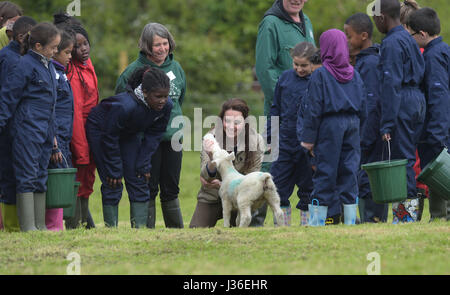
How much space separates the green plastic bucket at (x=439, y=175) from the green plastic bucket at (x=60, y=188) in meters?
3.24

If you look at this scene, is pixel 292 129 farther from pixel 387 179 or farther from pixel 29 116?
pixel 29 116

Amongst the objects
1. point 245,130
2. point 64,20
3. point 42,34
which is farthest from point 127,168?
point 64,20

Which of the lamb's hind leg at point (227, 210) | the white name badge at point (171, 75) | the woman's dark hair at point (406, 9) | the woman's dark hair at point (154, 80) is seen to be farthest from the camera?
the woman's dark hair at point (406, 9)

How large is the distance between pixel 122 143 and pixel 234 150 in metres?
1.15

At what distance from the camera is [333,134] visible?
7977mm

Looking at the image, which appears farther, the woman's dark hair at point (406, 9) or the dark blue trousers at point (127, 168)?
the woman's dark hair at point (406, 9)

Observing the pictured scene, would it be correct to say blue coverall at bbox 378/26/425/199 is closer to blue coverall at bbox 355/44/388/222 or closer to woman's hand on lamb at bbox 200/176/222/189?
blue coverall at bbox 355/44/388/222

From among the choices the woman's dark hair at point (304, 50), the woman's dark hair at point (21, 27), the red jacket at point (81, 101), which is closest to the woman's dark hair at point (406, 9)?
the woman's dark hair at point (304, 50)

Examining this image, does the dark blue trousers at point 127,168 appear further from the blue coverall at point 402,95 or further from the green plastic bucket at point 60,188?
the blue coverall at point 402,95

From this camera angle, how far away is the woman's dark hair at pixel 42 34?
7.82m

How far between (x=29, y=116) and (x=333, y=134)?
109 inches

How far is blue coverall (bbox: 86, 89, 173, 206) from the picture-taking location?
850 cm

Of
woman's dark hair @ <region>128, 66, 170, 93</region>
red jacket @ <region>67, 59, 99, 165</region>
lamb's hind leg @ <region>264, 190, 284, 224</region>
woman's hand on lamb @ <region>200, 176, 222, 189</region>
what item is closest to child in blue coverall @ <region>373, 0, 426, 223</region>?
lamb's hind leg @ <region>264, 190, 284, 224</region>
